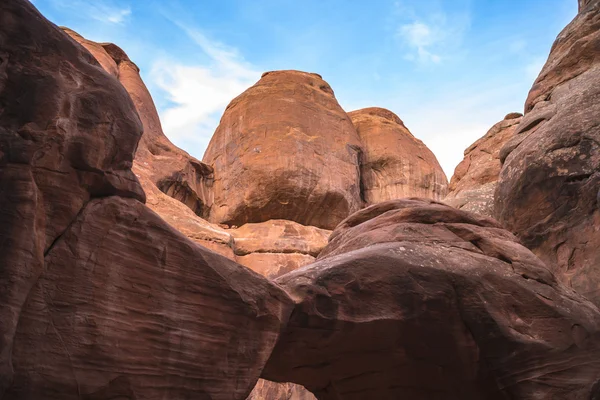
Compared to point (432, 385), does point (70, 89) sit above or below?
above

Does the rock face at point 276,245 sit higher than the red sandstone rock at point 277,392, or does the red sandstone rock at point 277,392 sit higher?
the rock face at point 276,245

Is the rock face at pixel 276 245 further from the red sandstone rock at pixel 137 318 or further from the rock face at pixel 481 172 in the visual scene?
the red sandstone rock at pixel 137 318

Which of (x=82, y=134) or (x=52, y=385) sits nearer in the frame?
(x=52, y=385)

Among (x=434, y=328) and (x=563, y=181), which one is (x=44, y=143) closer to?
(x=434, y=328)

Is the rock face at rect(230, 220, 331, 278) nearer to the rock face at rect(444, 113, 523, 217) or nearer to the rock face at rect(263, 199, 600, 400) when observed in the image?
the rock face at rect(444, 113, 523, 217)

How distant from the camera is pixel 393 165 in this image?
26.6m

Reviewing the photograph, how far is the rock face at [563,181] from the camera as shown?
434 inches

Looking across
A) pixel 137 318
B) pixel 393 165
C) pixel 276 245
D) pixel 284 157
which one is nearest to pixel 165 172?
pixel 284 157

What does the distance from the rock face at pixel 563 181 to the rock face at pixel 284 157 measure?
10.0 meters

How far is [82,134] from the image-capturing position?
19.3ft

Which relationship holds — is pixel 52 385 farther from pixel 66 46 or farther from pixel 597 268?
pixel 597 268

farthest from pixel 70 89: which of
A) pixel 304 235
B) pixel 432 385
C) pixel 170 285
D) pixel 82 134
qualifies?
pixel 304 235

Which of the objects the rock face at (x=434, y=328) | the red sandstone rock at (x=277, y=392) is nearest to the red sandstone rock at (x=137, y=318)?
the rock face at (x=434, y=328)

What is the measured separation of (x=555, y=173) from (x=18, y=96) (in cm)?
913
